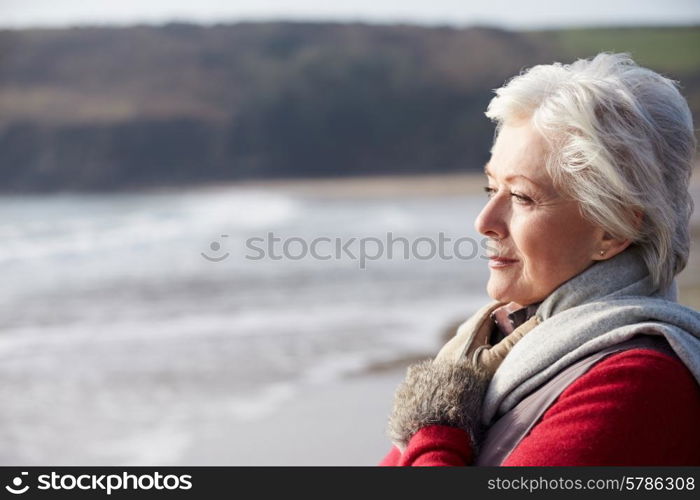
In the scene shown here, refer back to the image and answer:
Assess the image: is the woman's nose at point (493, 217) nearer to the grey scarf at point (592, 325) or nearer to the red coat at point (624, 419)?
the grey scarf at point (592, 325)

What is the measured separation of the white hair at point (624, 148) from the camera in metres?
1.21

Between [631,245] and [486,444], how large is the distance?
339mm

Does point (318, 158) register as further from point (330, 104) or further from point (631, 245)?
point (631, 245)

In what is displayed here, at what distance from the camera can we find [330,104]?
3083 cm

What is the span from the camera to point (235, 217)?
1739 centimetres

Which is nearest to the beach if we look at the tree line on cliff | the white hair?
the white hair

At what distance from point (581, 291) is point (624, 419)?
0.22 metres

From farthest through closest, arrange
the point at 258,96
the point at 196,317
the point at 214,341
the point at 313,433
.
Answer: the point at 258,96
the point at 196,317
the point at 214,341
the point at 313,433

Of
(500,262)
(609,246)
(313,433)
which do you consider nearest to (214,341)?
(313,433)

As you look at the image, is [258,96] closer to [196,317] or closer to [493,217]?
[196,317]

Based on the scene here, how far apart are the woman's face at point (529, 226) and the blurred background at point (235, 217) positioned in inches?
9.5

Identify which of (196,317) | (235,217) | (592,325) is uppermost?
(235,217)

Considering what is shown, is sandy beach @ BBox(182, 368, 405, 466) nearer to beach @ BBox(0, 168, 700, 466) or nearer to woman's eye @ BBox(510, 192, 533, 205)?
beach @ BBox(0, 168, 700, 466)

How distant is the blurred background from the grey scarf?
1.01 ft
